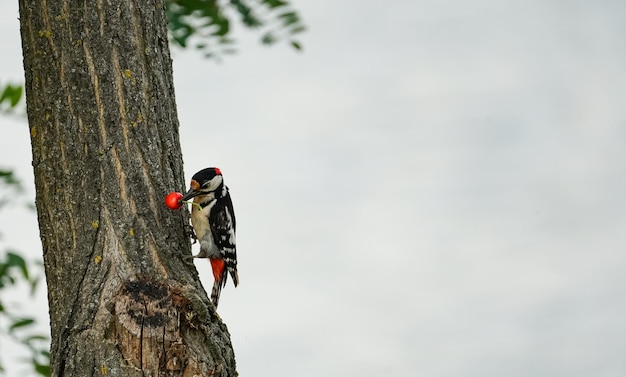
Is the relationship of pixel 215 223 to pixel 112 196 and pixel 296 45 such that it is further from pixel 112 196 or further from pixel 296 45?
pixel 112 196

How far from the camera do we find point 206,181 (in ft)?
15.3

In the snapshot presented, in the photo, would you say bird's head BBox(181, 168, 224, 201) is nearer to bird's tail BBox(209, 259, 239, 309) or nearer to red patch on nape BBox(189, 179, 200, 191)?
red patch on nape BBox(189, 179, 200, 191)

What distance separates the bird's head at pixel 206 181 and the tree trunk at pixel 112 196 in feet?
2.88

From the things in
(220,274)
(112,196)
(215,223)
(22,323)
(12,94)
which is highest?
(12,94)

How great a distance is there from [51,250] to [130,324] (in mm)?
449

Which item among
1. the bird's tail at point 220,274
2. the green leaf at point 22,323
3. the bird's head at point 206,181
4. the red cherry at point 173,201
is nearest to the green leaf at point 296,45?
the bird's head at point 206,181

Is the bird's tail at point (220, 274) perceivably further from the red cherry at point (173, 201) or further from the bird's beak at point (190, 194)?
the red cherry at point (173, 201)

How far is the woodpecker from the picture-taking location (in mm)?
4637

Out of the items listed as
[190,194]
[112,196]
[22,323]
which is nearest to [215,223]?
[190,194]

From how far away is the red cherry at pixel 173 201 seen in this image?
3.54 m

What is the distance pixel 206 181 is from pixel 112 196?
120 centimetres

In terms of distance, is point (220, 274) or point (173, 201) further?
point (220, 274)

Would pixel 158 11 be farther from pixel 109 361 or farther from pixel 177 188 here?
pixel 109 361


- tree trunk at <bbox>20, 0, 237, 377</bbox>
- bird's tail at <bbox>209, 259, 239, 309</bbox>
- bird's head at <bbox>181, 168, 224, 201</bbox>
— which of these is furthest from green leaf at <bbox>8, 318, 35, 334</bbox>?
tree trunk at <bbox>20, 0, 237, 377</bbox>
